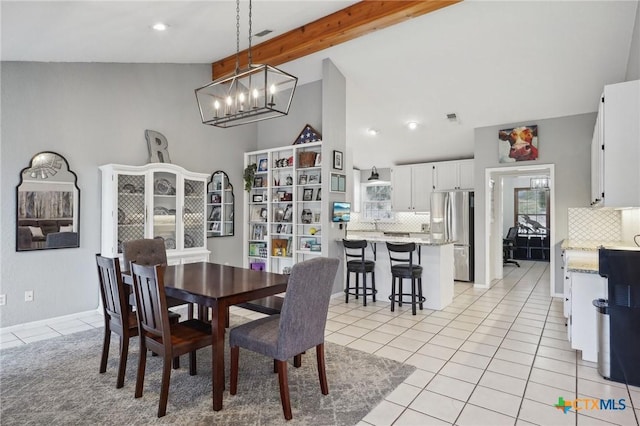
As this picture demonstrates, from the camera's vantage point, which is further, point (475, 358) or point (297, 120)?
point (297, 120)

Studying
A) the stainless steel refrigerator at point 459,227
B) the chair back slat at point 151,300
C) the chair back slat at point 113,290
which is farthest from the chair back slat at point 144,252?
the stainless steel refrigerator at point 459,227

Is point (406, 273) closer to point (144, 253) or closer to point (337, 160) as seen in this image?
point (337, 160)

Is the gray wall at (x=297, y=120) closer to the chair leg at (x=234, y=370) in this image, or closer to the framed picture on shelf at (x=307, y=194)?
the framed picture on shelf at (x=307, y=194)

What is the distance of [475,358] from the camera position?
125 inches

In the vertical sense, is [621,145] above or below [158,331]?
above

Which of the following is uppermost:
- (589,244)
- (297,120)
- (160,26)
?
(160,26)

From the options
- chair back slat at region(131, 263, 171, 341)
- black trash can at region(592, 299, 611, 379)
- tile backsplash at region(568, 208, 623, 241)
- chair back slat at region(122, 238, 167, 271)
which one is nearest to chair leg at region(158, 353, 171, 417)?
chair back slat at region(131, 263, 171, 341)

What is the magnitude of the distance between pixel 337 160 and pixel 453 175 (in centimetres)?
304

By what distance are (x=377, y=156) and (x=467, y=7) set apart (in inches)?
170

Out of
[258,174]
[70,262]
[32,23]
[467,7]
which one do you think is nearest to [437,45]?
[467,7]

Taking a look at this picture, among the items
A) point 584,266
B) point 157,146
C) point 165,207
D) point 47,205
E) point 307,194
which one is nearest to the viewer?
point 584,266

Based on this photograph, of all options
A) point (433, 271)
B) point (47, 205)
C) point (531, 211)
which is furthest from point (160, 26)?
point (531, 211)

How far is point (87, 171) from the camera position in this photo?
4.31m

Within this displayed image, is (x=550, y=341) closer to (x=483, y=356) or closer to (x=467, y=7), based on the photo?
(x=483, y=356)
